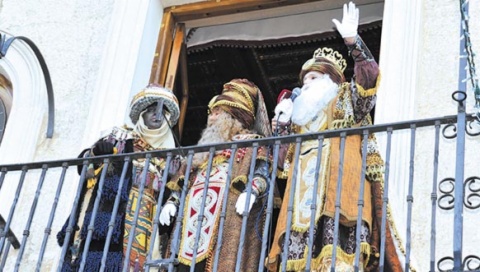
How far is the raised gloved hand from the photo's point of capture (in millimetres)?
7973

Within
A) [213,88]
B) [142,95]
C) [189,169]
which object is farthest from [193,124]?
[189,169]

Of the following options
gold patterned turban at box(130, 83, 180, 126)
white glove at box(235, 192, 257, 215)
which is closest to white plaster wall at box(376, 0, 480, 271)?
white glove at box(235, 192, 257, 215)

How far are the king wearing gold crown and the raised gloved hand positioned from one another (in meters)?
0.98

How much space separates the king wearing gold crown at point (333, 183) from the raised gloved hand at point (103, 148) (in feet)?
3.22

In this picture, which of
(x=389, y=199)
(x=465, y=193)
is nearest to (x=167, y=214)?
(x=389, y=199)

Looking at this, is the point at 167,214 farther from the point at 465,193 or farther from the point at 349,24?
the point at 465,193

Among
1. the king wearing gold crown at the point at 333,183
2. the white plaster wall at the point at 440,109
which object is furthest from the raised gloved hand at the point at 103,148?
the white plaster wall at the point at 440,109

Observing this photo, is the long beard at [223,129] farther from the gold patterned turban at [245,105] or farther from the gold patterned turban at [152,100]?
the gold patterned turban at [152,100]

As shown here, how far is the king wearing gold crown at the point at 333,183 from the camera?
7113 mm

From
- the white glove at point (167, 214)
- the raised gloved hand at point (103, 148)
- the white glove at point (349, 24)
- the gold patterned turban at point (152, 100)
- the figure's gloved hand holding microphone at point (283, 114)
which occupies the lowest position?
the white glove at point (167, 214)

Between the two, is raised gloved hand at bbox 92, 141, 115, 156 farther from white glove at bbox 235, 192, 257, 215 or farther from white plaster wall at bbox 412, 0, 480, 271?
white plaster wall at bbox 412, 0, 480, 271

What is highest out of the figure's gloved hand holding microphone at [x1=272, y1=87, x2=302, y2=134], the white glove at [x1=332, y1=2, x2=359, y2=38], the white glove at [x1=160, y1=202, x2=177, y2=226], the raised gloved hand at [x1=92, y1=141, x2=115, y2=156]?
the white glove at [x1=332, y1=2, x2=359, y2=38]

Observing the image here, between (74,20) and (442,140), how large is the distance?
3.09m

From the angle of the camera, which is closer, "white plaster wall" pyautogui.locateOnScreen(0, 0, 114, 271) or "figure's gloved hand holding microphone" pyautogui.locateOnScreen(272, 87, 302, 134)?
"figure's gloved hand holding microphone" pyautogui.locateOnScreen(272, 87, 302, 134)
